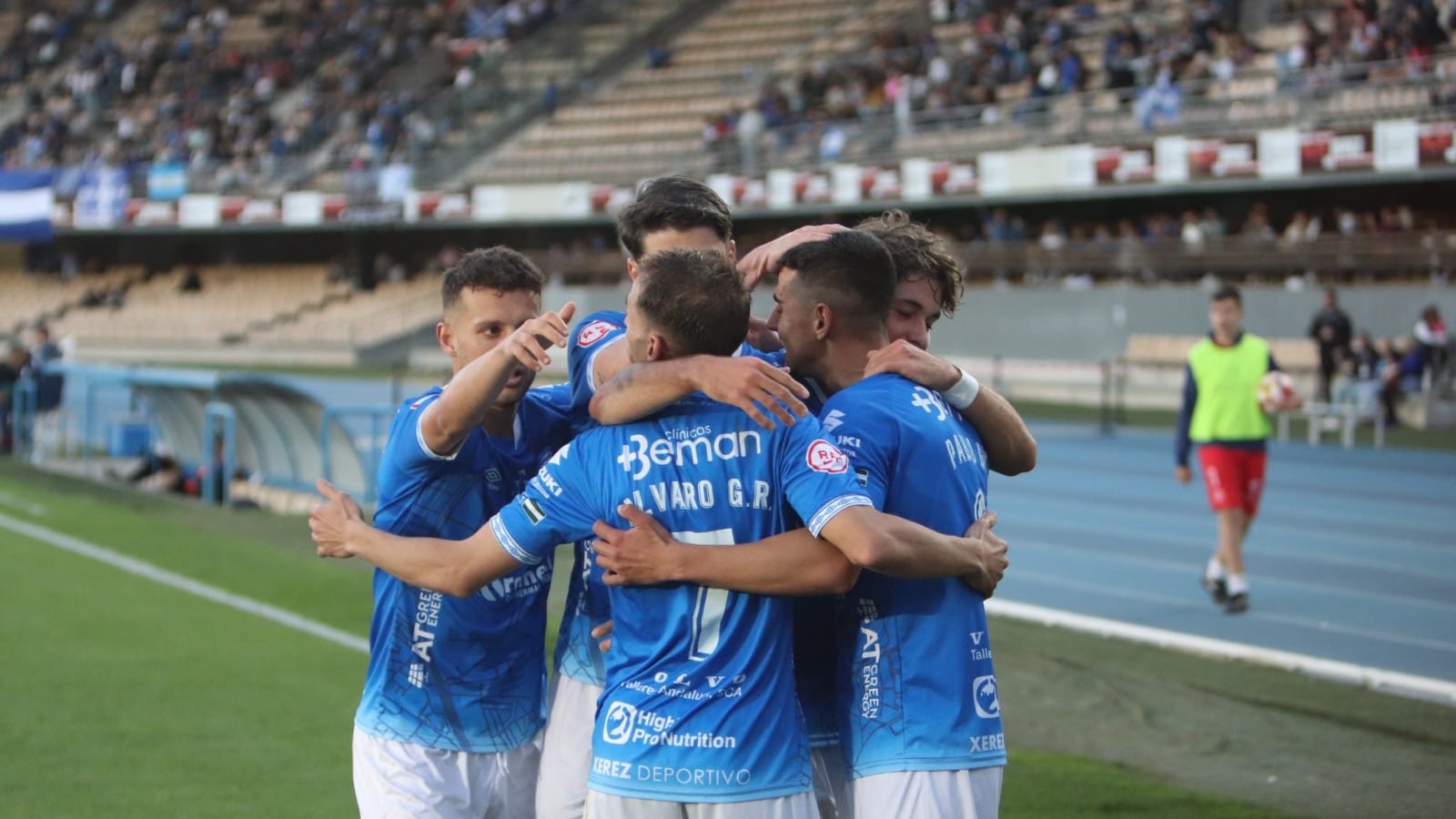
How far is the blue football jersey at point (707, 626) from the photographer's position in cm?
332

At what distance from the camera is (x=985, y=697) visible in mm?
3672

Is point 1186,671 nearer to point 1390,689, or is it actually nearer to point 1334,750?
point 1390,689

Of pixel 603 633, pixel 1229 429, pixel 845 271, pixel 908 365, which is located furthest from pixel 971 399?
pixel 1229 429

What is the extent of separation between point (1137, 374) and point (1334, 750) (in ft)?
70.1

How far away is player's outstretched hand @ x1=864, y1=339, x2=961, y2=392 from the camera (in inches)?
145

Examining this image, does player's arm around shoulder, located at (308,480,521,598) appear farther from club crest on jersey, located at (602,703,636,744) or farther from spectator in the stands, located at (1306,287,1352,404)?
spectator in the stands, located at (1306,287,1352,404)

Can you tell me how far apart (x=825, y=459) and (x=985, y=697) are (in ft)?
2.42

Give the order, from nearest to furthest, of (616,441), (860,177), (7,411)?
(616,441) < (7,411) < (860,177)

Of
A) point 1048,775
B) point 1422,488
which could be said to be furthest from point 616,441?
point 1422,488

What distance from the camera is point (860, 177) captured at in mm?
34312

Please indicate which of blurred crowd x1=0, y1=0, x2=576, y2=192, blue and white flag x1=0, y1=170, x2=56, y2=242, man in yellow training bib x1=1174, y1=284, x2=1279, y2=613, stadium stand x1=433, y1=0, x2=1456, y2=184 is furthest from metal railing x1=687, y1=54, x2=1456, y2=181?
man in yellow training bib x1=1174, y1=284, x2=1279, y2=613

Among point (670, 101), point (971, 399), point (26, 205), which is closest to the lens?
point (971, 399)

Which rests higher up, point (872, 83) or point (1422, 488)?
point (872, 83)

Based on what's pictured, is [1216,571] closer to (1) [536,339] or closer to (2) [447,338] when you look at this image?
(2) [447,338]
